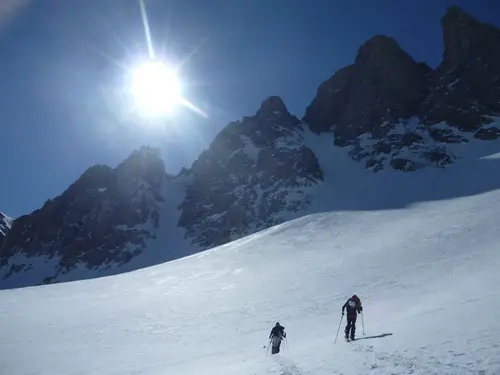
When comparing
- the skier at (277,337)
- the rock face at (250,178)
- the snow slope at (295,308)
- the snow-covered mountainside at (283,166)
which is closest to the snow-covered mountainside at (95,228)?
the snow-covered mountainside at (283,166)

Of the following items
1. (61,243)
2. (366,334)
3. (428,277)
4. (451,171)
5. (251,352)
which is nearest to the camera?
(366,334)

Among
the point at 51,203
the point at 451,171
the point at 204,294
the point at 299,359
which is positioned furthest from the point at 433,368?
the point at 51,203

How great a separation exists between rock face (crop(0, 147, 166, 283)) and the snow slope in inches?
3561

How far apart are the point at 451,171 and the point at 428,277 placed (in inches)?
2713

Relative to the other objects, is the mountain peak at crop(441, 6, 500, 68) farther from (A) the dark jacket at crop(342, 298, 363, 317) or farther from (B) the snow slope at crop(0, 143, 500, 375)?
(A) the dark jacket at crop(342, 298, 363, 317)

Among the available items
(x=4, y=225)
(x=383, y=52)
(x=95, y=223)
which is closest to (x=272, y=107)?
(x=383, y=52)

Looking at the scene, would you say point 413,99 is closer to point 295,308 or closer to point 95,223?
point 95,223

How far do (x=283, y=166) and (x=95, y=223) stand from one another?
61.8 meters

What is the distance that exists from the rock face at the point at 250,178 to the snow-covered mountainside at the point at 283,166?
360 millimetres

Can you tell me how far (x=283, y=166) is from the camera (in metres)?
119

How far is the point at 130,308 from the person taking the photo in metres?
25.9

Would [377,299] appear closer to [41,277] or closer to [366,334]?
[366,334]

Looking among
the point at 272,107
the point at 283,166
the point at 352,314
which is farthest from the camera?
the point at 272,107

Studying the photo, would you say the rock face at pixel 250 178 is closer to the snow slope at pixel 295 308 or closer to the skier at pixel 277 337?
the snow slope at pixel 295 308
